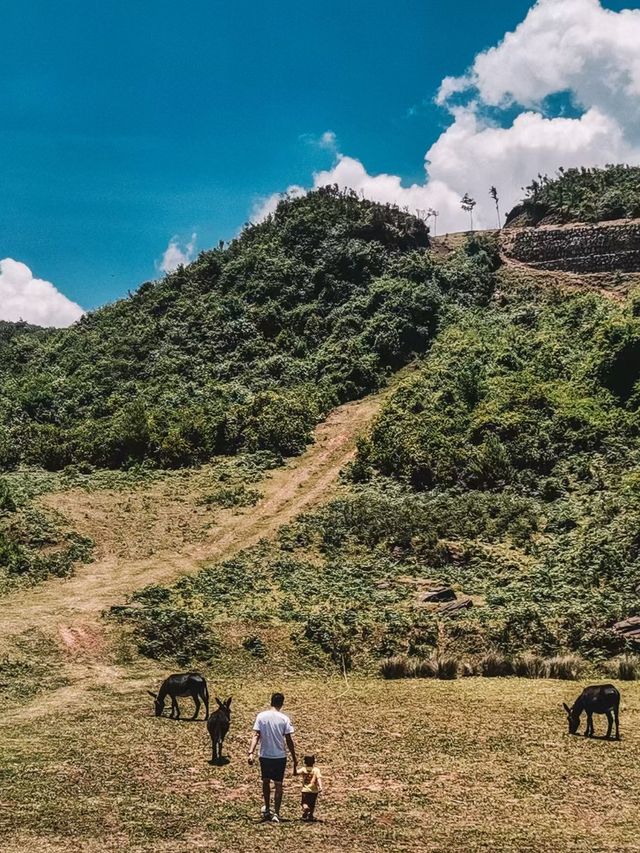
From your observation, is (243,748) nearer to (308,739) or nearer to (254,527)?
(308,739)

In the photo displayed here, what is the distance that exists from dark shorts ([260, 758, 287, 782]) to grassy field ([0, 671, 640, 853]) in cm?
71

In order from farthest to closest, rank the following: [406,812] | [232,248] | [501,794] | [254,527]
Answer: [232,248]
[254,527]
[501,794]
[406,812]

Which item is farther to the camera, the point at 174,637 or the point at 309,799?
the point at 174,637

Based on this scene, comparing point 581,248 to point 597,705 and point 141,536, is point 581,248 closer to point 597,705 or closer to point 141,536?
point 141,536

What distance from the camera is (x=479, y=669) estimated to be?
24.0 meters

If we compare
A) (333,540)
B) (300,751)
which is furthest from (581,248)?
(300,751)

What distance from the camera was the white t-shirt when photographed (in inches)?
459

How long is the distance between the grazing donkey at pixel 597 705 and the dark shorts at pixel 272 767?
7785mm

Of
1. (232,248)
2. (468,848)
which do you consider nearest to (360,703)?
(468,848)

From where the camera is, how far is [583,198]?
7238 centimetres

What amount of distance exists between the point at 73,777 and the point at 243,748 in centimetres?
357

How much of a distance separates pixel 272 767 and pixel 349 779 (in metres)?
3.08

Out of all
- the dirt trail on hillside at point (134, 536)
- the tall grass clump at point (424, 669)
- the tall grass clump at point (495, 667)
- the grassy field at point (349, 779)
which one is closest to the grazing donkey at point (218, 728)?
the grassy field at point (349, 779)

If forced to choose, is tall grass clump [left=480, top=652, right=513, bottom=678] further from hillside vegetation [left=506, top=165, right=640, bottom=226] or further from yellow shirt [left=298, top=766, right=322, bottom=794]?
hillside vegetation [left=506, top=165, right=640, bottom=226]
